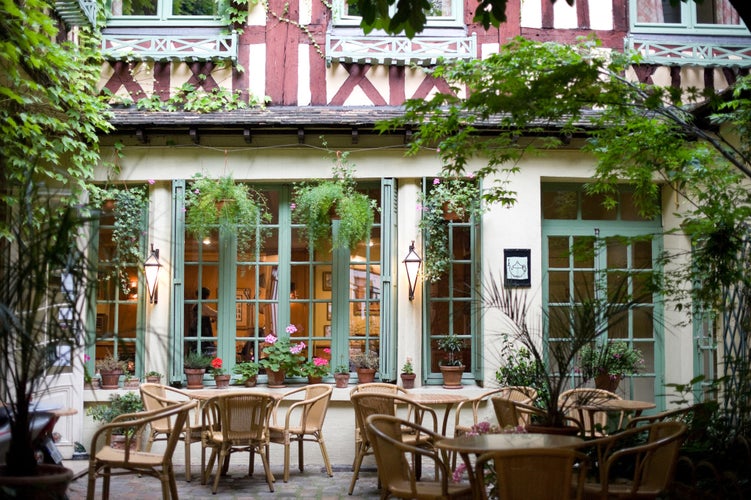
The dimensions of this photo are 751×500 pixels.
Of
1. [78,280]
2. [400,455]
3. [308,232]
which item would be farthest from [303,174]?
[78,280]

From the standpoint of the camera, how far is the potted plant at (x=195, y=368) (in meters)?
8.49

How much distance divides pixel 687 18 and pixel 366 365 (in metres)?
4.65

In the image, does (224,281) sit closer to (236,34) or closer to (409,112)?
(236,34)

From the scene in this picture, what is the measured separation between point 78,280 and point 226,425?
350 cm

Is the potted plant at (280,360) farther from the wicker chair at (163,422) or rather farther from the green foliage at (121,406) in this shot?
the green foliage at (121,406)

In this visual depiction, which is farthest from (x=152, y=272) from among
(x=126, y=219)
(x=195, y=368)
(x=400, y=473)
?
(x=400, y=473)

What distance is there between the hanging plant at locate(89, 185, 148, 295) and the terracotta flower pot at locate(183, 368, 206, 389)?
96 centimetres

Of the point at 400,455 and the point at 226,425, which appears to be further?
the point at 226,425

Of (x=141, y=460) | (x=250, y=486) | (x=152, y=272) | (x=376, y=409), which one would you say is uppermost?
(x=152, y=272)

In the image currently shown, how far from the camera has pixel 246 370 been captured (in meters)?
8.54

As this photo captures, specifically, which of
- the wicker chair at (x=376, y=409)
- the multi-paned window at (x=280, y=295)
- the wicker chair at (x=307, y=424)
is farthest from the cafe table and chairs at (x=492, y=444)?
the multi-paned window at (x=280, y=295)

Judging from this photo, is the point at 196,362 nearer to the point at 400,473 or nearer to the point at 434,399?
the point at 434,399

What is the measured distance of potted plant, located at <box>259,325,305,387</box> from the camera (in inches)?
334

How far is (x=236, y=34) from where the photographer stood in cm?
875
